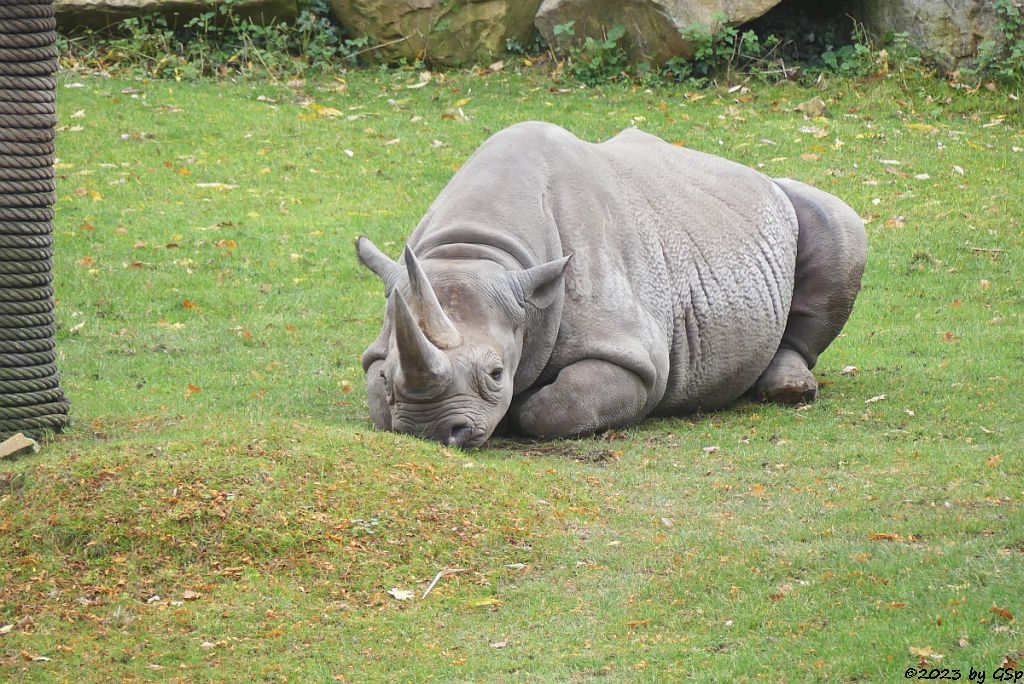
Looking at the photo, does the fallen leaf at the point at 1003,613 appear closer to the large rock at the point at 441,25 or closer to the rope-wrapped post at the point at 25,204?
the rope-wrapped post at the point at 25,204

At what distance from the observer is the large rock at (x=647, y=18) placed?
17250 mm

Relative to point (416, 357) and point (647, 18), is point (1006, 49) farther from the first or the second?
point (416, 357)

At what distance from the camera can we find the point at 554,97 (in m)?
17.4

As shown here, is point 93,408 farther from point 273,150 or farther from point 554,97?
point 554,97

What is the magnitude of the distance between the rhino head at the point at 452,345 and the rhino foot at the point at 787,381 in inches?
82.4

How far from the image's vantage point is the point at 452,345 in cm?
776

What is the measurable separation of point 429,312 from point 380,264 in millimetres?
939

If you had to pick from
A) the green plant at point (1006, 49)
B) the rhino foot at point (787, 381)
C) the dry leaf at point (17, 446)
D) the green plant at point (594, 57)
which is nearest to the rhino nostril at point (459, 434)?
the dry leaf at point (17, 446)

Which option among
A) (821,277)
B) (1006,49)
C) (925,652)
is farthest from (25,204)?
(1006,49)

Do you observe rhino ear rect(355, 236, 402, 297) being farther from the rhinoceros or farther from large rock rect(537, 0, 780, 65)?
large rock rect(537, 0, 780, 65)

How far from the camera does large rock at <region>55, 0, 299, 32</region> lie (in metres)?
17.9

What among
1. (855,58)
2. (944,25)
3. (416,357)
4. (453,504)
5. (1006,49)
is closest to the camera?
(453,504)

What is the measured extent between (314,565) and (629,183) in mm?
4220

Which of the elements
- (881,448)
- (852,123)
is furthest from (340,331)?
(852,123)
